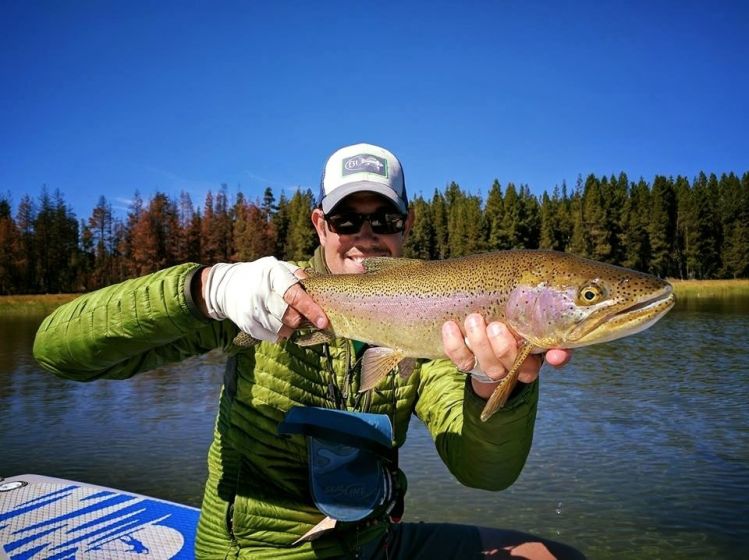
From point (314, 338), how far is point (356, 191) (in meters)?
1.27

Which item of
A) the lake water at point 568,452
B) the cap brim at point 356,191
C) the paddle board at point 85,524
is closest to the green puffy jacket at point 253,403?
the cap brim at point 356,191

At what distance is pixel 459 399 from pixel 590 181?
10002 centimetres

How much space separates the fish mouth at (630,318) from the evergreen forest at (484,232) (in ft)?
259

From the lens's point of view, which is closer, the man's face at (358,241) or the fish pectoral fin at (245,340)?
the fish pectoral fin at (245,340)

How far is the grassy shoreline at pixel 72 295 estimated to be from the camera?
57384 millimetres

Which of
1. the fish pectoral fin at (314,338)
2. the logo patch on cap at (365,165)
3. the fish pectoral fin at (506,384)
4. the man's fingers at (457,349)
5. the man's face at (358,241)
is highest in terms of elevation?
the logo patch on cap at (365,165)

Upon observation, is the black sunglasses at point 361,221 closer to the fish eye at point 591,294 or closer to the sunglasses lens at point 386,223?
the sunglasses lens at point 386,223

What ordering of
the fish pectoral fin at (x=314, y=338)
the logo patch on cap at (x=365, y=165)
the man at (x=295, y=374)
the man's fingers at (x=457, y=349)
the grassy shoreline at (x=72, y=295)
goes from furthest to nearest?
the grassy shoreline at (x=72, y=295) → the logo patch on cap at (x=365, y=165) → the fish pectoral fin at (x=314, y=338) → the man at (x=295, y=374) → the man's fingers at (x=457, y=349)

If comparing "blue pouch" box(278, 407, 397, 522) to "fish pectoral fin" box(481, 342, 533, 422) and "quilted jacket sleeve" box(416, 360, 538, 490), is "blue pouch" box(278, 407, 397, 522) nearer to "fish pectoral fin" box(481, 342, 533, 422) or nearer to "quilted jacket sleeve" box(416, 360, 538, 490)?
"quilted jacket sleeve" box(416, 360, 538, 490)

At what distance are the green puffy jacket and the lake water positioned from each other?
4.32 meters

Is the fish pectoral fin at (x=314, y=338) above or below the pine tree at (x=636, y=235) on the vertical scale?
below

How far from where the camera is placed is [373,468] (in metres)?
3.77

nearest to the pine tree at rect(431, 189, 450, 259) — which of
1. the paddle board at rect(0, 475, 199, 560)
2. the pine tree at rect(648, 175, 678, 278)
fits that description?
the pine tree at rect(648, 175, 678, 278)

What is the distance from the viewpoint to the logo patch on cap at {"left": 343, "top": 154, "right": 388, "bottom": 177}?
14.2 feet
